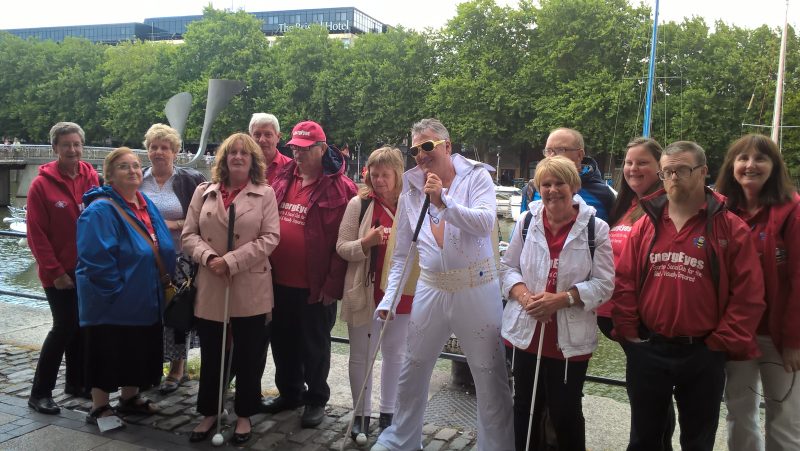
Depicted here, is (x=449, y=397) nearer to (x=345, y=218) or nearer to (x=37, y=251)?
(x=345, y=218)

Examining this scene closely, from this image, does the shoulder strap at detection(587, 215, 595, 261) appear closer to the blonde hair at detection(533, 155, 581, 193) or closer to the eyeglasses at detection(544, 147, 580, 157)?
the blonde hair at detection(533, 155, 581, 193)

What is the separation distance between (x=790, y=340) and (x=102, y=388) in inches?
161

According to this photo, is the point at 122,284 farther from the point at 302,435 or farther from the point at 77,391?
the point at 302,435

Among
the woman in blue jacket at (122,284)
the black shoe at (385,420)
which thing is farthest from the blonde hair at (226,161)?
the black shoe at (385,420)

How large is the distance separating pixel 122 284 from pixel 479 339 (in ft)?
7.62

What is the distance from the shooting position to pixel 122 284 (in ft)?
13.3

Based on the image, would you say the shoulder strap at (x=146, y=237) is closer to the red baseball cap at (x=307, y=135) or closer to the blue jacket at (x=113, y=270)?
the blue jacket at (x=113, y=270)

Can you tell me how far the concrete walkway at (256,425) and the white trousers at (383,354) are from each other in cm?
25

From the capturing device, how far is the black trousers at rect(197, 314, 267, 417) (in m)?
4.12

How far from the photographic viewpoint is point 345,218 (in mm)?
4168

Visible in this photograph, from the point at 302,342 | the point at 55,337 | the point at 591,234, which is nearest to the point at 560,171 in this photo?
the point at 591,234

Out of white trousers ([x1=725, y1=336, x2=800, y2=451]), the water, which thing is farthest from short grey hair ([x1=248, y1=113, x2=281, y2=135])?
the water

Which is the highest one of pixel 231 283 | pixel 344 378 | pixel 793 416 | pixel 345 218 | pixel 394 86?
pixel 394 86

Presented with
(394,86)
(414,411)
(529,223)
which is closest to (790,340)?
(529,223)
